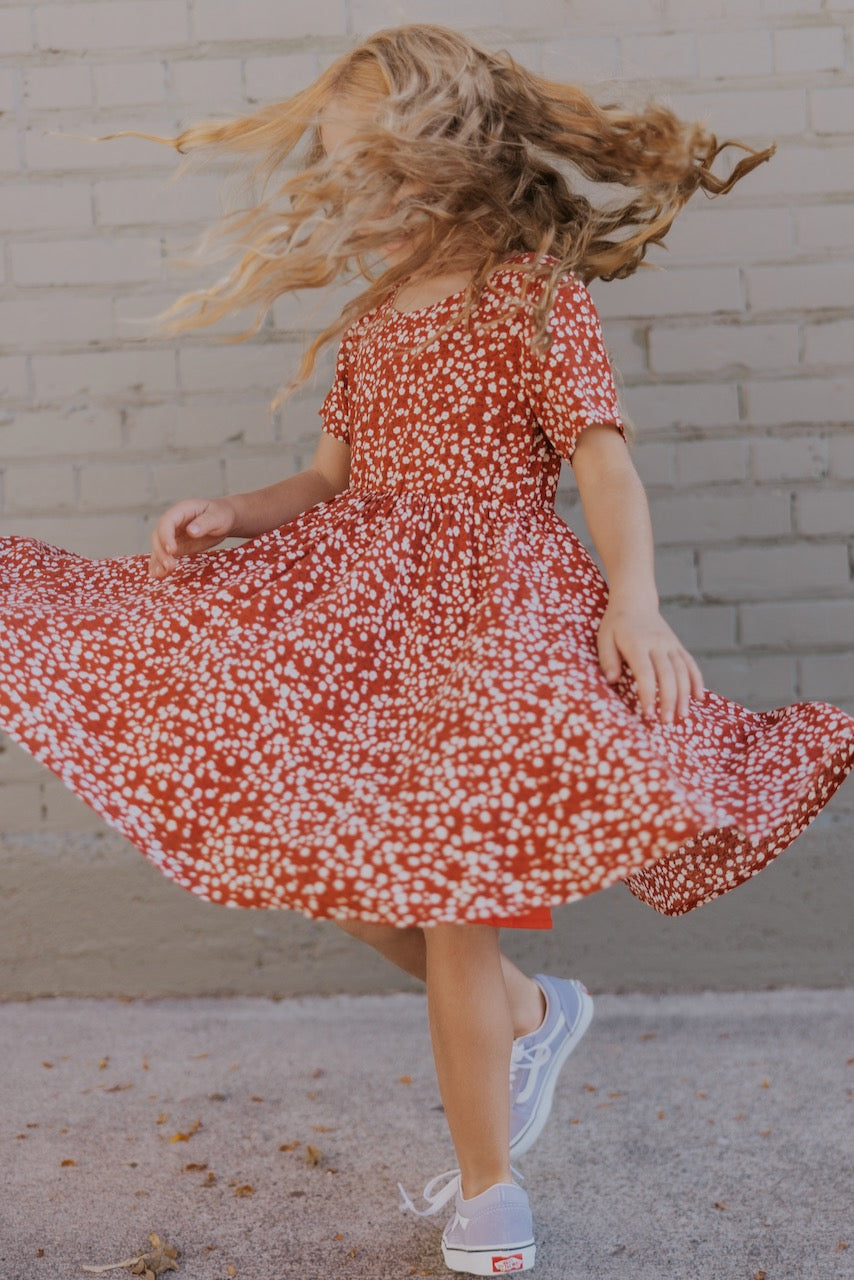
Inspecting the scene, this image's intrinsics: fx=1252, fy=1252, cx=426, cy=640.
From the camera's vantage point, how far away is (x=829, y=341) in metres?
2.66

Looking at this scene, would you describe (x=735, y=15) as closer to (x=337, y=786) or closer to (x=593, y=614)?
(x=593, y=614)

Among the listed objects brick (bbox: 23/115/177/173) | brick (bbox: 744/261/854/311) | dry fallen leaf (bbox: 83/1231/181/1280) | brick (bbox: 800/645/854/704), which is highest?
brick (bbox: 23/115/177/173)

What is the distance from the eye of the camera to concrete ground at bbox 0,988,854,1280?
6.11ft

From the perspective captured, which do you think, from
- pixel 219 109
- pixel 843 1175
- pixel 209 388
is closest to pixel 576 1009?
pixel 843 1175

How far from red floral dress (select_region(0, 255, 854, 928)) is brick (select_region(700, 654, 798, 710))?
0.85 m

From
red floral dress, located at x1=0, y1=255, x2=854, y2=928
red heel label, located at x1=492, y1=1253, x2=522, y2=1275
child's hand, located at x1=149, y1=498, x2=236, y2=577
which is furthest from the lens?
child's hand, located at x1=149, y1=498, x2=236, y2=577

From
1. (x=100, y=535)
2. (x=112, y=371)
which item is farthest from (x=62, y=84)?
(x=100, y=535)

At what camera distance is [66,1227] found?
1.94m

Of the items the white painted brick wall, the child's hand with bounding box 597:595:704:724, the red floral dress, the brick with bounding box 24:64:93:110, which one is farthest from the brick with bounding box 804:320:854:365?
the brick with bounding box 24:64:93:110

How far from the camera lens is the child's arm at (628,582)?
1.60 m

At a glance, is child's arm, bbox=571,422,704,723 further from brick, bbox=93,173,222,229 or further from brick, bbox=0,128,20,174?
brick, bbox=0,128,20,174

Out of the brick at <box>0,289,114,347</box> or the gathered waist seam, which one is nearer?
the gathered waist seam

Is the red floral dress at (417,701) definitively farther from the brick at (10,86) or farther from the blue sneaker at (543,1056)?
the brick at (10,86)

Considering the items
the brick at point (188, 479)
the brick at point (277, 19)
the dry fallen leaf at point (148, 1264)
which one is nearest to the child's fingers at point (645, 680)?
the dry fallen leaf at point (148, 1264)
